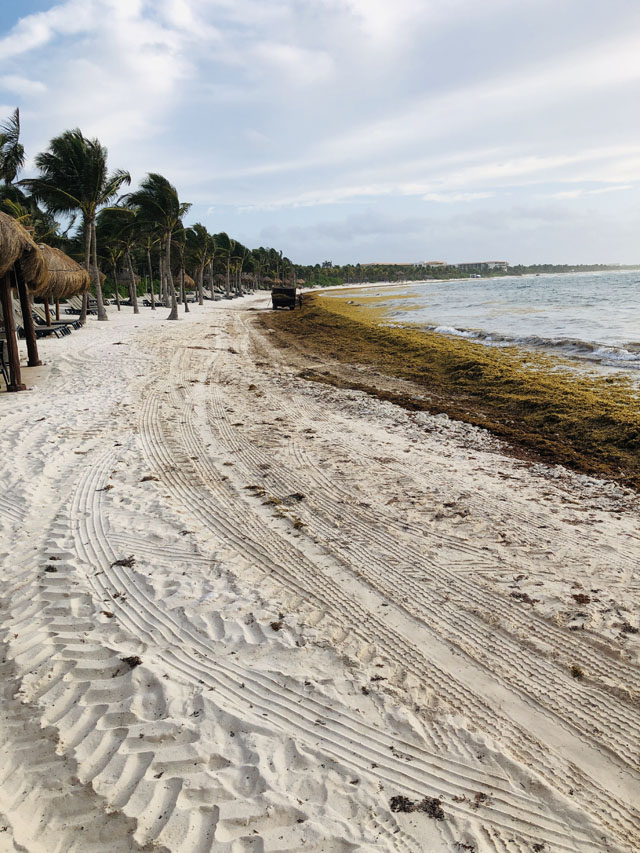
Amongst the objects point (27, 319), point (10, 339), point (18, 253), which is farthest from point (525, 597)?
point (27, 319)

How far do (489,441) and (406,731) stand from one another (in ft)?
16.1

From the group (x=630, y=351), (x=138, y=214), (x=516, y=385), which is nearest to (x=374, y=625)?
(x=516, y=385)

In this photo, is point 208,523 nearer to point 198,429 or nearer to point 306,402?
point 198,429

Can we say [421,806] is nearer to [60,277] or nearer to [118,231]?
[60,277]

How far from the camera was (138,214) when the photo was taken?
29375 mm

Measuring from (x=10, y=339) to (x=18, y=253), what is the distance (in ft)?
5.19

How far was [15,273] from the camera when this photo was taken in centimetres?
1027

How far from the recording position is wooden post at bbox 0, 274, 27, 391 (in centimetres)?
904

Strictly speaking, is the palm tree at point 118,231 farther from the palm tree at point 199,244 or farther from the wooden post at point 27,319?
the wooden post at point 27,319

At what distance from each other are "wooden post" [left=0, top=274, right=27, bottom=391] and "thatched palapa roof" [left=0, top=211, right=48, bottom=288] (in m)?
0.47

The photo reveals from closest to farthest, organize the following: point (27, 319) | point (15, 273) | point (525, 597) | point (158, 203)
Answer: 1. point (525, 597)
2. point (15, 273)
3. point (27, 319)
4. point (158, 203)

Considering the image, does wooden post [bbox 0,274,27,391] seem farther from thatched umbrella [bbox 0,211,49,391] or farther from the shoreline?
the shoreline

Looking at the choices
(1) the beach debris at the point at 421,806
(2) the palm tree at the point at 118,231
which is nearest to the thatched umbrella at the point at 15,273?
(1) the beach debris at the point at 421,806

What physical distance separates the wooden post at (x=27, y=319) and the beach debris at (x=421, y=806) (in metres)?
11.5
